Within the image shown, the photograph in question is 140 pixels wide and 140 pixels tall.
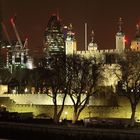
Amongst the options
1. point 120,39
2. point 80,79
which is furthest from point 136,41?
point 80,79

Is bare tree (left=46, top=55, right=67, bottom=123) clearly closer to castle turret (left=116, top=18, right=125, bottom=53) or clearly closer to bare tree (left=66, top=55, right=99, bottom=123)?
bare tree (left=66, top=55, right=99, bottom=123)

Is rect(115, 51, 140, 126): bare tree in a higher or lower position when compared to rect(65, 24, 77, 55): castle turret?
lower

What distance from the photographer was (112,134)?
136 ft

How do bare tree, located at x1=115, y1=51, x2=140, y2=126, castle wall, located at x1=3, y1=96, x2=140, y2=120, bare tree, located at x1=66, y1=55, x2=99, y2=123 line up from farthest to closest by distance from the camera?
bare tree, located at x1=66, y1=55, x2=99, y2=123 < castle wall, located at x1=3, y1=96, x2=140, y2=120 < bare tree, located at x1=115, y1=51, x2=140, y2=126

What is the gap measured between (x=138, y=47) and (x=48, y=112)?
4331cm

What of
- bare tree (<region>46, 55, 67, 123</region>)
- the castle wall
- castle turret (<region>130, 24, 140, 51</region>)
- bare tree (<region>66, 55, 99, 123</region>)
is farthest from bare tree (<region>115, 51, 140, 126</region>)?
castle turret (<region>130, 24, 140, 51</region>)

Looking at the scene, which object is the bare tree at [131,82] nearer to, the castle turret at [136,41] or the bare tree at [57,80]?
the bare tree at [57,80]

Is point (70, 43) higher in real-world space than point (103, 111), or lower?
higher

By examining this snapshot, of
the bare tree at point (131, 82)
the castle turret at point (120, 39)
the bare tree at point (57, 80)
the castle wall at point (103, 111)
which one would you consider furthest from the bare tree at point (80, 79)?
the castle turret at point (120, 39)

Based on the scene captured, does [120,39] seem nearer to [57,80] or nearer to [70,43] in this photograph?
[70,43]

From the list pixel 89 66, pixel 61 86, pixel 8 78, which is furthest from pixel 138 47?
pixel 61 86

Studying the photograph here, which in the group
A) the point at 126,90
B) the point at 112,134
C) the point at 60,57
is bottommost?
the point at 112,134

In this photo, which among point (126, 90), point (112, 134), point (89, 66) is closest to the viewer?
point (112, 134)

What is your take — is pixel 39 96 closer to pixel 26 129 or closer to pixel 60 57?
pixel 60 57
